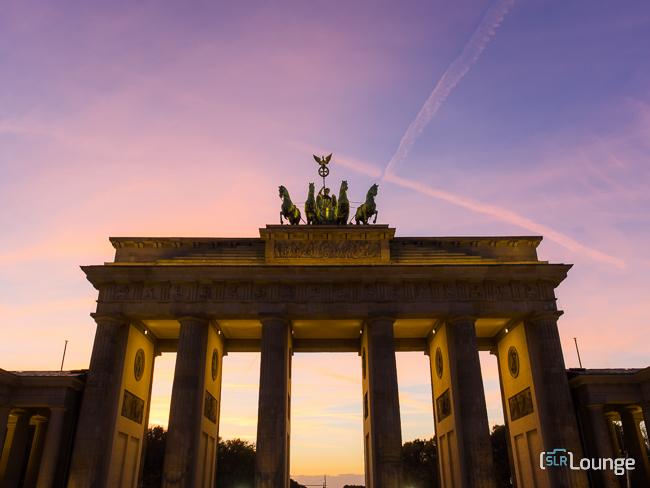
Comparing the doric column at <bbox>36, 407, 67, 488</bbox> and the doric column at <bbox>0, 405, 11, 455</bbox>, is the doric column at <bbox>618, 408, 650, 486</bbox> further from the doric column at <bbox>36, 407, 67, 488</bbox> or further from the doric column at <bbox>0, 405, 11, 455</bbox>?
the doric column at <bbox>0, 405, 11, 455</bbox>

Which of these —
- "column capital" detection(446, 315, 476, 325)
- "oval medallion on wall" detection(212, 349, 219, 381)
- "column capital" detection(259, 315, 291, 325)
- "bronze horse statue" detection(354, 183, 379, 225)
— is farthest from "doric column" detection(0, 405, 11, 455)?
"column capital" detection(446, 315, 476, 325)

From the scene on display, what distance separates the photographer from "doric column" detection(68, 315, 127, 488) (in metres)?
30.5

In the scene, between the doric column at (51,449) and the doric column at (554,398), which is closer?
the doric column at (51,449)

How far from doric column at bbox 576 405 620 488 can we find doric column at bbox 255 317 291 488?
19142 millimetres

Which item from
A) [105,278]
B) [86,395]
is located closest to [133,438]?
[86,395]

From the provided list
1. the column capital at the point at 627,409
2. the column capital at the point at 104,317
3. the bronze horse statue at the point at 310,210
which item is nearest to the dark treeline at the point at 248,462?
the column capital at the point at 627,409

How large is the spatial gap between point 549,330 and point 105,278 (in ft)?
97.9

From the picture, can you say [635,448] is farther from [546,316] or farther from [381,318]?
[381,318]

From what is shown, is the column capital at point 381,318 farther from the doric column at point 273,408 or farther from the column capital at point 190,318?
the column capital at point 190,318

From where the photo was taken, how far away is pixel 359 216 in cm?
4053

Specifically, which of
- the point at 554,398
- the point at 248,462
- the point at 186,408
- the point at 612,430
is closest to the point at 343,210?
the point at 186,408

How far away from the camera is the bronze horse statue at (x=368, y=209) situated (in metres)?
40.0

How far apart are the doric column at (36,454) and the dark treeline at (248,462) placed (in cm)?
3352

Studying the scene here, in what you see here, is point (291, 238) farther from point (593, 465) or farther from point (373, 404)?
point (593, 465)
